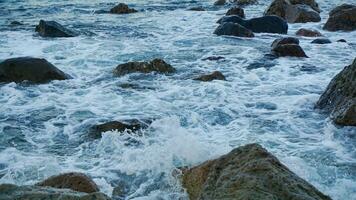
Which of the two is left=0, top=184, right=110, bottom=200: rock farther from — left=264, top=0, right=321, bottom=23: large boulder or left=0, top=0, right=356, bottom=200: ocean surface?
left=264, top=0, right=321, bottom=23: large boulder

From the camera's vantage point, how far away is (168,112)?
8211 millimetres

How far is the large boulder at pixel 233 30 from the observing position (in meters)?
15.0

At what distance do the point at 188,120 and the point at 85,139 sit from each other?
5.64 feet

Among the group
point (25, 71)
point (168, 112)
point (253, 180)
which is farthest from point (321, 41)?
point (253, 180)

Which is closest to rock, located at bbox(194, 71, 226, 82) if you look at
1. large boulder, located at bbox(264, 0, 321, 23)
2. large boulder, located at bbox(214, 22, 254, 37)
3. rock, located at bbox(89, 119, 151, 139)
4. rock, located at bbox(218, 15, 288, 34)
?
rock, located at bbox(89, 119, 151, 139)

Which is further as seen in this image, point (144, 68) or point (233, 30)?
point (233, 30)

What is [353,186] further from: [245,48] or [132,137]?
[245,48]

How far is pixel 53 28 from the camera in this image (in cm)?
1532

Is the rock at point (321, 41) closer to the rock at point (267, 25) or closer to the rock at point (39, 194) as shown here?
the rock at point (267, 25)

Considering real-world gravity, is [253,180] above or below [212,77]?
above

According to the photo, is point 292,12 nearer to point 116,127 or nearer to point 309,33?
point 309,33

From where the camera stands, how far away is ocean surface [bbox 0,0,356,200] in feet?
19.7

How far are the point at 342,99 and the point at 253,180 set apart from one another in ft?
14.2

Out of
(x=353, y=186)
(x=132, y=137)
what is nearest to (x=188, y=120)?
(x=132, y=137)
